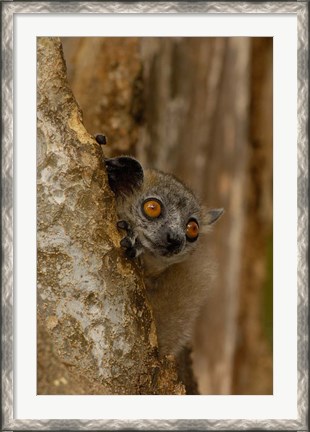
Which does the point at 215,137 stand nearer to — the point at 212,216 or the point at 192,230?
the point at 212,216

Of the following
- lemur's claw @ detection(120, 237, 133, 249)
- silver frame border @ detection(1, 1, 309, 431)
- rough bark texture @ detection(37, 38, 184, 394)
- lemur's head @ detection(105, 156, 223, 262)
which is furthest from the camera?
lemur's head @ detection(105, 156, 223, 262)

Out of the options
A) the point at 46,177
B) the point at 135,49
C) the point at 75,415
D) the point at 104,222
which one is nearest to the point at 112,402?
the point at 75,415

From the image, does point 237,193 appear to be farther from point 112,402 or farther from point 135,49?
point 112,402

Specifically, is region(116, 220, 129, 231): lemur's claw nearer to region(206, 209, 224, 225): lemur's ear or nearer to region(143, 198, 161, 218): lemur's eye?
region(143, 198, 161, 218): lemur's eye

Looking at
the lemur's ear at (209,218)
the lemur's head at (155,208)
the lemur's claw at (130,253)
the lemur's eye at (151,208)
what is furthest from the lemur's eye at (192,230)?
the lemur's claw at (130,253)

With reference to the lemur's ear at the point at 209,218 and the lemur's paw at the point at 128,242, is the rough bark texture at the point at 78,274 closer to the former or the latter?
the lemur's paw at the point at 128,242

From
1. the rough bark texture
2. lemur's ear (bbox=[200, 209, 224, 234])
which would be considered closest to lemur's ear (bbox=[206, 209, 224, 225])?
lemur's ear (bbox=[200, 209, 224, 234])

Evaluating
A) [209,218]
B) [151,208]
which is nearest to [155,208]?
[151,208]
